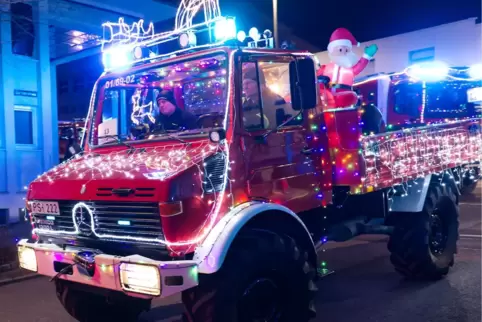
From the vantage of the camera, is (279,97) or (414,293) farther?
(414,293)

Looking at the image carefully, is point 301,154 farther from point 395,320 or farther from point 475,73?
point 475,73

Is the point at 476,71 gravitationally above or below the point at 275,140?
above

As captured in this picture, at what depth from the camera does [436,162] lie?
6.87m

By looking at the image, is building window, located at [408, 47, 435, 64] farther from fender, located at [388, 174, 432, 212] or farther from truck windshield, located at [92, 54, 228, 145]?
truck windshield, located at [92, 54, 228, 145]

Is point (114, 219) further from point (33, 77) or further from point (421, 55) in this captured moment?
point (421, 55)

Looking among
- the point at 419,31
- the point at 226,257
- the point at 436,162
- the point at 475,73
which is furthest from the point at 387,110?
the point at 419,31

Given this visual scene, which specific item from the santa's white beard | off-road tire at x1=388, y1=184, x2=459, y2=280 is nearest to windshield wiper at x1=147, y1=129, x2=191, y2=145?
the santa's white beard

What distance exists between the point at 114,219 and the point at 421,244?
4.02 m

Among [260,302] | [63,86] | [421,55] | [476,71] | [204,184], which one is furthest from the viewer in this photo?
[63,86]

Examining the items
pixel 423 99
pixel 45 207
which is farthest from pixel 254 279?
pixel 423 99

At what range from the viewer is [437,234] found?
6953mm

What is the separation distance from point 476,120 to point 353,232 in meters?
3.73

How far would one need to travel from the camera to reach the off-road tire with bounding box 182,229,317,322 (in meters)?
3.76

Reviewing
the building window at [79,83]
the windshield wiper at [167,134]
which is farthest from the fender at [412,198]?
the building window at [79,83]
